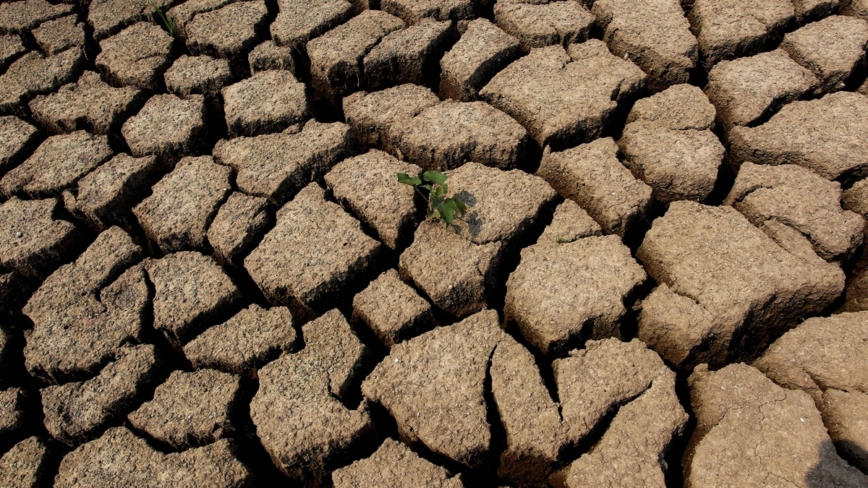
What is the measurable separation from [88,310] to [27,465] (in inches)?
18.5

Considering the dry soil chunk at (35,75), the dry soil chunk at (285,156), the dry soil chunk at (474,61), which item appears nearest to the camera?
the dry soil chunk at (285,156)

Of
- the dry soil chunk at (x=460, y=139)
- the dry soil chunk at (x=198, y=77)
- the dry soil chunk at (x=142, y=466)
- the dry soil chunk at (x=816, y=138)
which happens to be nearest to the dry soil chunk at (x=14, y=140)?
the dry soil chunk at (x=198, y=77)

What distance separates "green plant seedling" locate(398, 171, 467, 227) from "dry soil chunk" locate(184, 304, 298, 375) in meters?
0.54

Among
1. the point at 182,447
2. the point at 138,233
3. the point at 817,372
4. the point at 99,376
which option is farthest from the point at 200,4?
the point at 817,372

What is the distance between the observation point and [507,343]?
5.74 ft

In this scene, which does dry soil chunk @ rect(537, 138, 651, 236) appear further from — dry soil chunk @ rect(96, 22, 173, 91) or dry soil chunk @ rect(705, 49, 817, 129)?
dry soil chunk @ rect(96, 22, 173, 91)

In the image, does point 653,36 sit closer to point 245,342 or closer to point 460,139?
point 460,139

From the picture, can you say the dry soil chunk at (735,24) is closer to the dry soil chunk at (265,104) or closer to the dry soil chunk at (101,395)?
the dry soil chunk at (265,104)

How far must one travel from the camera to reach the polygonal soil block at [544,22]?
257 centimetres

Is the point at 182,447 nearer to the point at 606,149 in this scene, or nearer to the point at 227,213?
the point at 227,213

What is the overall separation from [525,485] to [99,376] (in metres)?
1.25

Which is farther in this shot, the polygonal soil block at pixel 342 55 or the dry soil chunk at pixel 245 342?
the polygonal soil block at pixel 342 55

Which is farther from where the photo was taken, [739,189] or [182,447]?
[739,189]

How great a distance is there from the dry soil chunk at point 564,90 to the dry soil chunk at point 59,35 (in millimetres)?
1896
